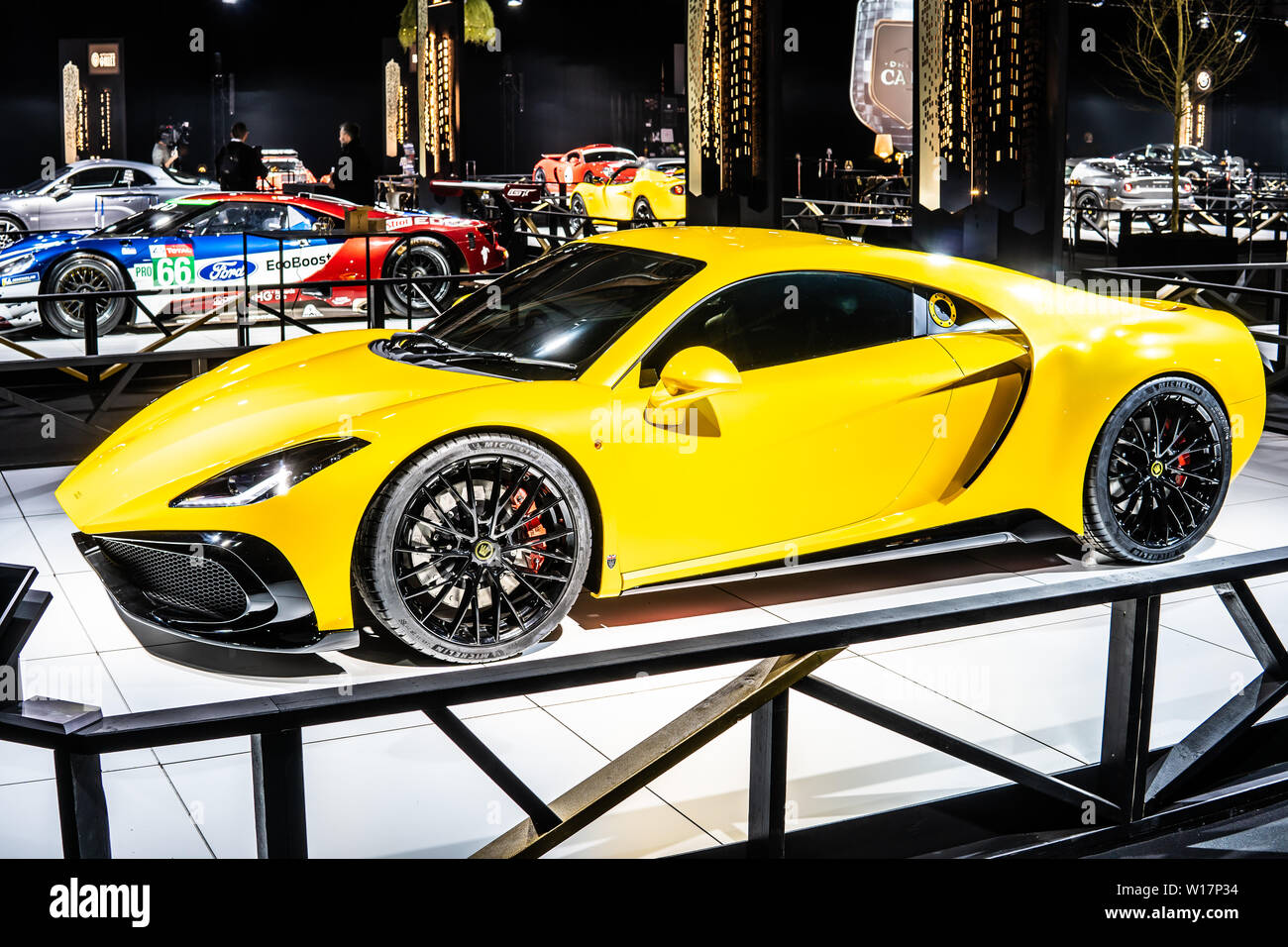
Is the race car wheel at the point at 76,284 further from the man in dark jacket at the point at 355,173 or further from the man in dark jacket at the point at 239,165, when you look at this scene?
the man in dark jacket at the point at 239,165

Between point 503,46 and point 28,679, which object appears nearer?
point 28,679

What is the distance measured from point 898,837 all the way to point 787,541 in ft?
5.39

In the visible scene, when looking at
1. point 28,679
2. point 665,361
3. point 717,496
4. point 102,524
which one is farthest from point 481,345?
point 28,679

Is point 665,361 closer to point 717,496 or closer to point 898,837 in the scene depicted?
point 717,496

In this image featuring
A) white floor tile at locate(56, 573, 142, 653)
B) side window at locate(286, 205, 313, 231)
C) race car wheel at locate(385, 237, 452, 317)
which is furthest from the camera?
race car wheel at locate(385, 237, 452, 317)

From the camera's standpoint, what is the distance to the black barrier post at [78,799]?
198cm

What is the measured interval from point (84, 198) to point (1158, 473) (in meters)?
15.2

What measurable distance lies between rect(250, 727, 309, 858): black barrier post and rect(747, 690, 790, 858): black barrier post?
2.99 ft

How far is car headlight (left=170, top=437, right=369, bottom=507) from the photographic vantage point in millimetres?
4312

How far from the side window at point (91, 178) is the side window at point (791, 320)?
1458cm

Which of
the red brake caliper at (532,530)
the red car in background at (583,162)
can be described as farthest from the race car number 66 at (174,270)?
the red car in background at (583,162)

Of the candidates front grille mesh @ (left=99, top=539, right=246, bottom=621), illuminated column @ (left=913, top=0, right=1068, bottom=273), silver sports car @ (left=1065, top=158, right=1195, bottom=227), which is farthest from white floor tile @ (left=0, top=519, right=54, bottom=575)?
silver sports car @ (left=1065, top=158, right=1195, bottom=227)

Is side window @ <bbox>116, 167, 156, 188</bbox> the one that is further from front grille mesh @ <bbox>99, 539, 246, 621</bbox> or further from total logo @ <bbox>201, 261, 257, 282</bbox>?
front grille mesh @ <bbox>99, 539, 246, 621</bbox>

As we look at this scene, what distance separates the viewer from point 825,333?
514 centimetres
